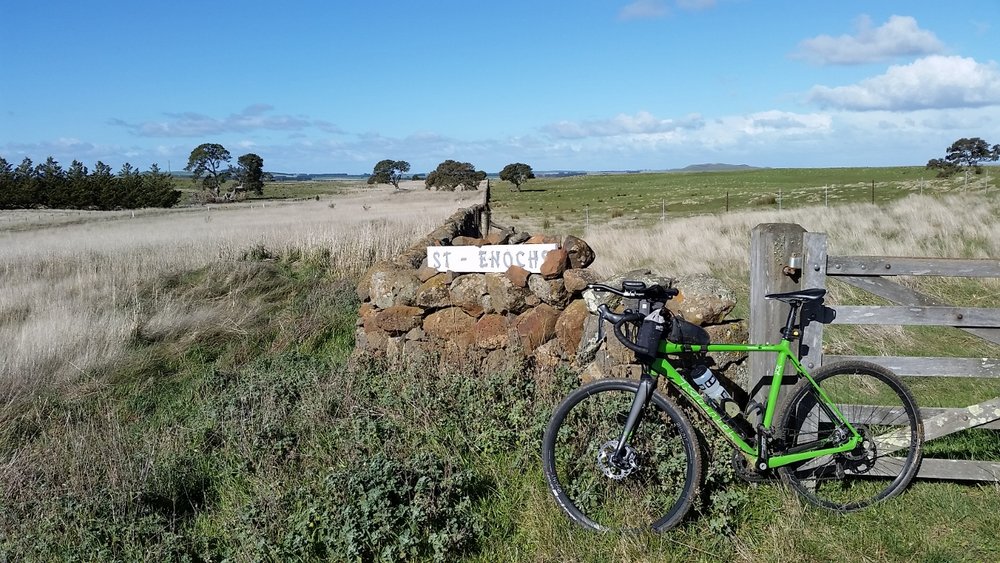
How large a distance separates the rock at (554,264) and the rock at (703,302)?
108 cm

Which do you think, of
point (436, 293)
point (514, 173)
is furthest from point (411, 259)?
point (514, 173)

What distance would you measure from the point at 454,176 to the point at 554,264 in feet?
204

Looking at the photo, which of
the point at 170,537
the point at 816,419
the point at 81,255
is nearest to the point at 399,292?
the point at 170,537

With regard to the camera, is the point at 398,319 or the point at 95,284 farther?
the point at 95,284

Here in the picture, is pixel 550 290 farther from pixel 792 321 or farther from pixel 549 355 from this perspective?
pixel 792 321

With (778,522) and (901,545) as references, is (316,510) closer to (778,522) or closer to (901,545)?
(778,522)

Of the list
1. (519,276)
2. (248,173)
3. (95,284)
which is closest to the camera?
(519,276)

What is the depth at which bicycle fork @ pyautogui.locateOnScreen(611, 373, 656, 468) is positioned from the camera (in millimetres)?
3725

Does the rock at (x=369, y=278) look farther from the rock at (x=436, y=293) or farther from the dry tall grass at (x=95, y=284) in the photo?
the dry tall grass at (x=95, y=284)

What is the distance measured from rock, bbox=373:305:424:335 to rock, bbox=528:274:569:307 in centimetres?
124

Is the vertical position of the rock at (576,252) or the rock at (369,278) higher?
the rock at (576,252)

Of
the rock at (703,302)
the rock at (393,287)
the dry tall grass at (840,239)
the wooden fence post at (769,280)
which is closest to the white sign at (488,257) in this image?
the rock at (393,287)

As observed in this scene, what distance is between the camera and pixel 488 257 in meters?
6.12

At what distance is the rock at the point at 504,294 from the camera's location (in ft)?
19.2
